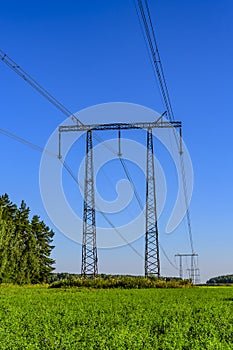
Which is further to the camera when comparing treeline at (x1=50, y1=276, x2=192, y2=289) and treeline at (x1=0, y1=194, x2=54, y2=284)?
treeline at (x1=0, y1=194, x2=54, y2=284)

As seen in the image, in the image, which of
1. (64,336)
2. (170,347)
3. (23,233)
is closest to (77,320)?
(64,336)

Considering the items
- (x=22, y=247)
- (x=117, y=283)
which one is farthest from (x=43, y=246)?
(x=117, y=283)

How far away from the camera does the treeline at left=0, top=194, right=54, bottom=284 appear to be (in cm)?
8044

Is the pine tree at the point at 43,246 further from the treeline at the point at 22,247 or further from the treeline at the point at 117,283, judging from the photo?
the treeline at the point at 117,283

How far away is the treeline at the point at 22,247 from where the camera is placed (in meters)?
80.4

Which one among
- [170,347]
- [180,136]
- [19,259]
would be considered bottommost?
[170,347]

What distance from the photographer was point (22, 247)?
9612 cm

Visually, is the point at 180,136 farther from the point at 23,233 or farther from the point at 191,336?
the point at 23,233

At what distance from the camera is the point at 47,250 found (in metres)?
106

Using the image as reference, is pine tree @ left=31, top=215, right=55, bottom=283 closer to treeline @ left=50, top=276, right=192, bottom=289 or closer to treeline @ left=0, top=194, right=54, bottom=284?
treeline @ left=0, top=194, right=54, bottom=284

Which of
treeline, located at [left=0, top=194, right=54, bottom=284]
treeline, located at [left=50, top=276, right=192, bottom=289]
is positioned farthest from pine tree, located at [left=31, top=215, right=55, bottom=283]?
treeline, located at [left=50, top=276, right=192, bottom=289]

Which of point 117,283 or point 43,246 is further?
point 43,246

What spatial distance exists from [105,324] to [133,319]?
1.81 metres

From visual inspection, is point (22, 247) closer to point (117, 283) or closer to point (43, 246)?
point (43, 246)
